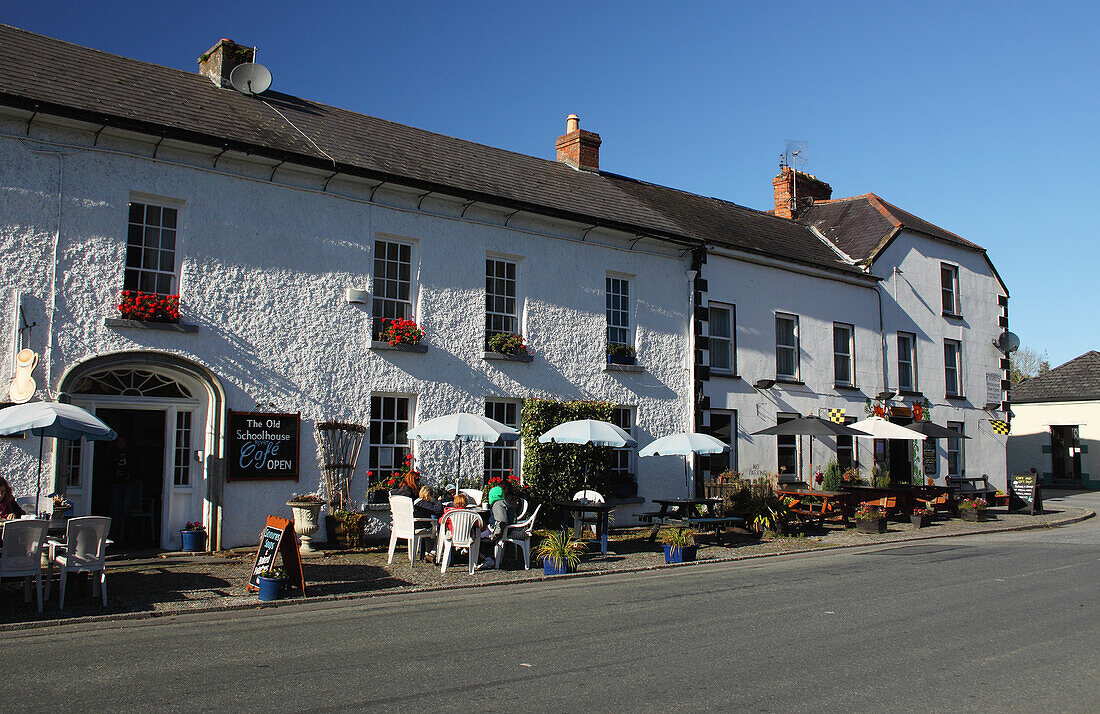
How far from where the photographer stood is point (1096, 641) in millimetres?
7797

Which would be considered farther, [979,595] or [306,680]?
[979,595]

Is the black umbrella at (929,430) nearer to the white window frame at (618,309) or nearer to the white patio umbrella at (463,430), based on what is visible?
the white window frame at (618,309)

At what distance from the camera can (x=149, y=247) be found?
13.6 m

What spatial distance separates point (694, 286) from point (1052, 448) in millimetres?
26845

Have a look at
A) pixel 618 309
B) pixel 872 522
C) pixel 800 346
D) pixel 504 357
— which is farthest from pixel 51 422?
pixel 800 346

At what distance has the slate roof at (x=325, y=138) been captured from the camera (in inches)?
534

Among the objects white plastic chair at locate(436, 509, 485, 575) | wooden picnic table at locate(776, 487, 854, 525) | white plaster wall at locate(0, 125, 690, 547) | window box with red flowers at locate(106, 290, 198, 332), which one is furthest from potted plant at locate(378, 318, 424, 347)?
wooden picnic table at locate(776, 487, 854, 525)

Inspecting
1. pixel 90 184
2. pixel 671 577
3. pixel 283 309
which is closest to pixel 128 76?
pixel 90 184

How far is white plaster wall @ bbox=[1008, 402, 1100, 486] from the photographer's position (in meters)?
37.2

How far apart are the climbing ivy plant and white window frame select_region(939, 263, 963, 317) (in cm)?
1580

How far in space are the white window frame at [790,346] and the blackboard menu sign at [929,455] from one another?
6.23 metres

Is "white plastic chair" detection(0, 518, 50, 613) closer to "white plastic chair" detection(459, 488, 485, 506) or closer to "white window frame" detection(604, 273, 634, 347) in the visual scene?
"white plastic chair" detection(459, 488, 485, 506)

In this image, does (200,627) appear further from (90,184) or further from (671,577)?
(90,184)

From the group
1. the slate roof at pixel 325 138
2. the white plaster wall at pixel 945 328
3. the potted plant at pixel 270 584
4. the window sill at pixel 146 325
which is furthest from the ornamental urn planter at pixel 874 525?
the window sill at pixel 146 325
